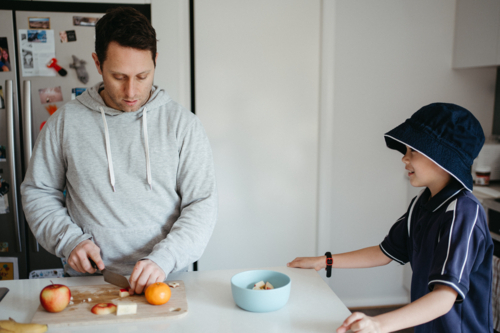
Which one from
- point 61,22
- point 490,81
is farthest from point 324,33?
point 61,22

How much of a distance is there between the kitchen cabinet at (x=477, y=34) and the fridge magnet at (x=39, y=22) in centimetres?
253

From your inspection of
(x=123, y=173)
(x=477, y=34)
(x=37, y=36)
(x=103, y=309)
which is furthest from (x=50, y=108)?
(x=477, y=34)

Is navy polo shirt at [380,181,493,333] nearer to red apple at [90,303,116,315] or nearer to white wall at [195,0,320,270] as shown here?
red apple at [90,303,116,315]

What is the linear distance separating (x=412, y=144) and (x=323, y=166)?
163cm

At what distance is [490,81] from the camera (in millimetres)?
2898

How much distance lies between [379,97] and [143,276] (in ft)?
7.14

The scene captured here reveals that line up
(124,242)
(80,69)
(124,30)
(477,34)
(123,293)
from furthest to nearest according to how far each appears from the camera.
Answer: (477,34)
(80,69)
(124,242)
(124,30)
(123,293)

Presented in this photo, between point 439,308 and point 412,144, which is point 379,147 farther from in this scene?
point 439,308

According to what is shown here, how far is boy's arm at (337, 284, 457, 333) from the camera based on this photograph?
3.11ft

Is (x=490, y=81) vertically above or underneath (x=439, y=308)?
above

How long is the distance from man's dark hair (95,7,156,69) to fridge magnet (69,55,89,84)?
1215 millimetres

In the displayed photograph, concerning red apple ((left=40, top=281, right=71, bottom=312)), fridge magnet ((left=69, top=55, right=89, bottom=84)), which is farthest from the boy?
fridge magnet ((left=69, top=55, right=89, bottom=84))

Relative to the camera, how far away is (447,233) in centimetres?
111

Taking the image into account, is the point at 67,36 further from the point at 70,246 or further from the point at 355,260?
the point at 355,260
